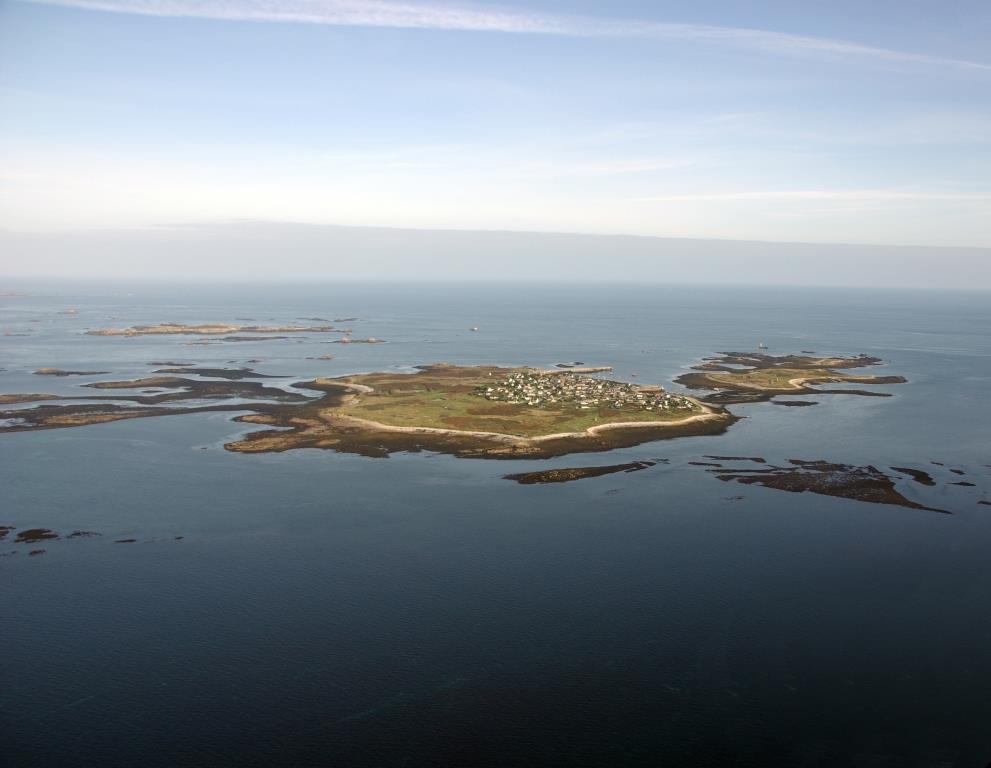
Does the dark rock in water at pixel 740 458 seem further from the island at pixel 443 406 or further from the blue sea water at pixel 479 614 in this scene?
the island at pixel 443 406

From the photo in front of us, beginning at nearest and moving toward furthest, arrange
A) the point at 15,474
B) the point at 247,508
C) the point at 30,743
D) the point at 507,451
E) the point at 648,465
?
the point at 30,743
the point at 247,508
the point at 15,474
the point at 648,465
the point at 507,451

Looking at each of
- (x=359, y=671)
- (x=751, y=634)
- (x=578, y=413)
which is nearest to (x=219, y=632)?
(x=359, y=671)

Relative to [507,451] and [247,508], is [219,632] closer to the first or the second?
[247,508]

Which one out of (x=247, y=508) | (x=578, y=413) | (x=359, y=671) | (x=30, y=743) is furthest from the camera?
(x=578, y=413)

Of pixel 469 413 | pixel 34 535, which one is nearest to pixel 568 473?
pixel 469 413

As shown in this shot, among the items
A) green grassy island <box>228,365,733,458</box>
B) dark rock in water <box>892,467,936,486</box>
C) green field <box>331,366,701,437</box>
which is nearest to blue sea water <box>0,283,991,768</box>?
dark rock in water <box>892,467,936,486</box>

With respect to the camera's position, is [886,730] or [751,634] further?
[751,634]

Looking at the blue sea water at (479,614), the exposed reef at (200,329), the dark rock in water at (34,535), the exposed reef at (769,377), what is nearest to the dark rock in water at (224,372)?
the blue sea water at (479,614)

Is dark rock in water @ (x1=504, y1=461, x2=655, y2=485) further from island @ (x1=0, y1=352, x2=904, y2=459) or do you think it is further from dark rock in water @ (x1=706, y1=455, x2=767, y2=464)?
dark rock in water @ (x1=706, y1=455, x2=767, y2=464)
